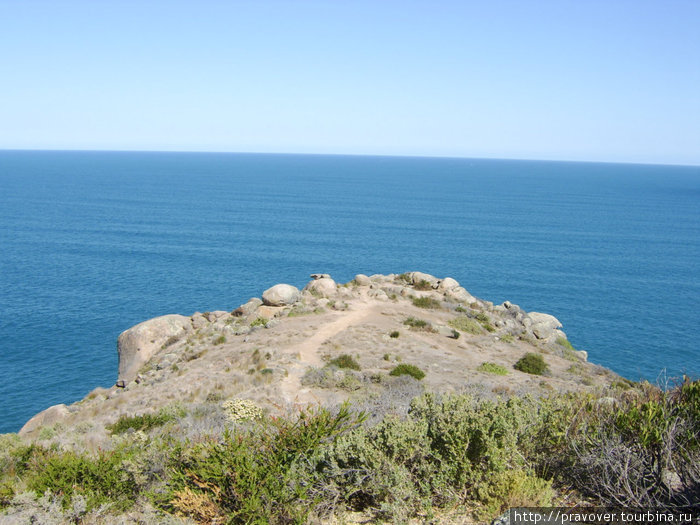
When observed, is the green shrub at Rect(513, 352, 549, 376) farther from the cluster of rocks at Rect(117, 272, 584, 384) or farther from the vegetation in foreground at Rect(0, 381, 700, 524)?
the vegetation in foreground at Rect(0, 381, 700, 524)

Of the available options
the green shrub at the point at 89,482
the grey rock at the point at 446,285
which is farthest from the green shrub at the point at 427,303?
the green shrub at the point at 89,482

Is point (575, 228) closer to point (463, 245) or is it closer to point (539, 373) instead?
point (463, 245)

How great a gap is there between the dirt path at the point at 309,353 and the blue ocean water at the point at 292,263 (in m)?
22.0

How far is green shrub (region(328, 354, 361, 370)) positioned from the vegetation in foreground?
14944 mm

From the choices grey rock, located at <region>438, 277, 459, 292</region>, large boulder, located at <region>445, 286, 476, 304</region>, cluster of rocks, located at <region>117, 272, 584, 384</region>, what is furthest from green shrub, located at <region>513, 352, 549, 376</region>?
grey rock, located at <region>438, 277, 459, 292</region>

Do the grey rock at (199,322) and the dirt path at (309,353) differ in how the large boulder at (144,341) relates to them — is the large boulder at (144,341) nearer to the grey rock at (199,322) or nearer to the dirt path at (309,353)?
the grey rock at (199,322)

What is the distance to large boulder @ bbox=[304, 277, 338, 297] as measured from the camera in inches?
1673

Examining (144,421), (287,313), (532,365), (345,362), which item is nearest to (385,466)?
(144,421)

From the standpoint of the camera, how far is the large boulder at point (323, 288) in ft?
139

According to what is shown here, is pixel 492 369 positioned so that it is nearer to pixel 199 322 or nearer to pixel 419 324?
pixel 419 324

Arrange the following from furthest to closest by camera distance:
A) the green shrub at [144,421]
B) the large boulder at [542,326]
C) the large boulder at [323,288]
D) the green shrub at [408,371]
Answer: the large boulder at [323,288], the large boulder at [542,326], the green shrub at [408,371], the green shrub at [144,421]

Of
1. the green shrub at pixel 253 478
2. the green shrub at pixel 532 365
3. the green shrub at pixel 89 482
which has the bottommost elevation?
the green shrub at pixel 532 365

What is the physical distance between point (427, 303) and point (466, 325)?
4.23 meters

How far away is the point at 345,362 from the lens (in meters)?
27.5
